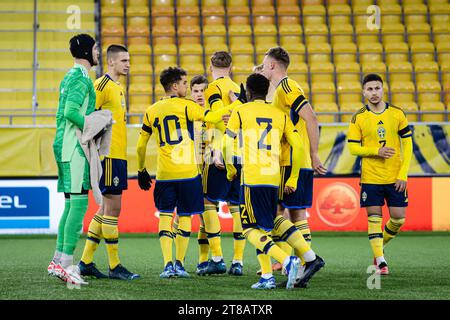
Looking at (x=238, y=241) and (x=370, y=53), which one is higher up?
(x=370, y=53)

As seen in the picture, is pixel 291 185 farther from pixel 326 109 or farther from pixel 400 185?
pixel 326 109

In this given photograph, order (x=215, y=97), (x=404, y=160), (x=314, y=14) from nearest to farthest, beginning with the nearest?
(x=404, y=160)
(x=215, y=97)
(x=314, y=14)

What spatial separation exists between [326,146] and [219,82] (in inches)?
201

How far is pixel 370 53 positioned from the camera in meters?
16.2

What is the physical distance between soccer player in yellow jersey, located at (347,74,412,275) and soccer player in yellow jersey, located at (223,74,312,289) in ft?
4.88

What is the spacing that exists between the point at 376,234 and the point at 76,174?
9.98 ft

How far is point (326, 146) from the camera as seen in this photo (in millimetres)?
12273

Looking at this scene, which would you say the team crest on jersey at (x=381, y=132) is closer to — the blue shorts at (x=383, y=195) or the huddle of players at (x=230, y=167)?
the huddle of players at (x=230, y=167)

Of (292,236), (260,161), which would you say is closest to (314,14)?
(260,161)

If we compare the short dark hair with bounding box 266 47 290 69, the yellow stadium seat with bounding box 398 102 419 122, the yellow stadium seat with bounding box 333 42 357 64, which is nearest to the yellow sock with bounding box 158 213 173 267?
the short dark hair with bounding box 266 47 290 69

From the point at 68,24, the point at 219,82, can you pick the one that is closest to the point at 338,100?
the point at 68,24

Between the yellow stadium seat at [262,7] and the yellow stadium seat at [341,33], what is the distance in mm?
1465

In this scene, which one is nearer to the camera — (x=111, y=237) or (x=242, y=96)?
(x=111, y=237)
